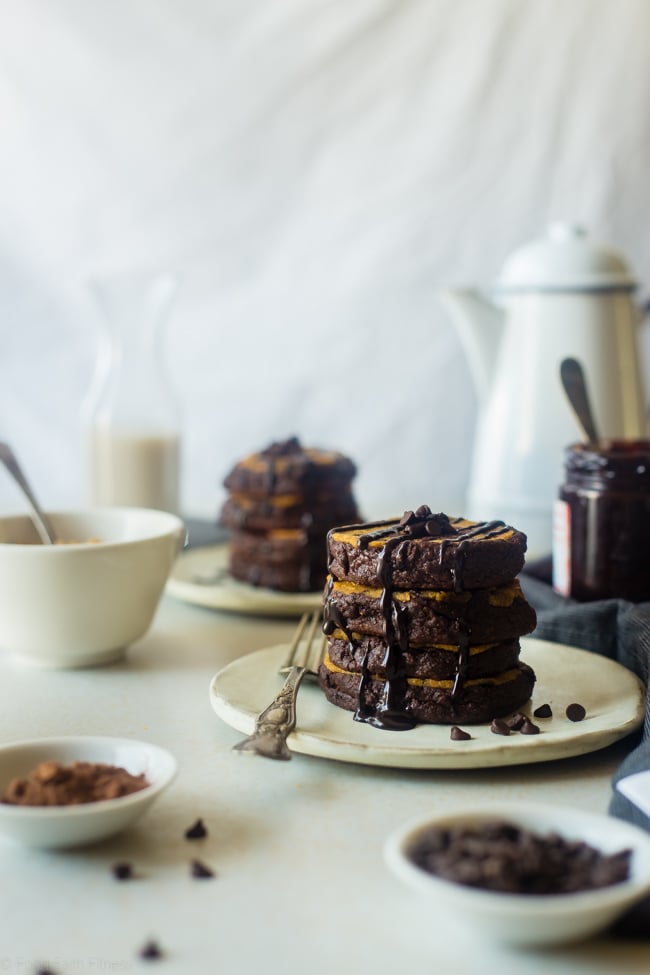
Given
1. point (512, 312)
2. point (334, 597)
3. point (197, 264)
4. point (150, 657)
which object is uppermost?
point (197, 264)

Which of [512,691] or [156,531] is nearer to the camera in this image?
[512,691]

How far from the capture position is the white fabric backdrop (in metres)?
2.86

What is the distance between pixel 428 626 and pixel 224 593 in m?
0.64

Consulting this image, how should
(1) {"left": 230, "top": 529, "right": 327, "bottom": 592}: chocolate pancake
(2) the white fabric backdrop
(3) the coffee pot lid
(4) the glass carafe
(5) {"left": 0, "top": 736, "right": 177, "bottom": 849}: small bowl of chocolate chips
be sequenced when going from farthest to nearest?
(2) the white fabric backdrop, (4) the glass carafe, (3) the coffee pot lid, (1) {"left": 230, "top": 529, "right": 327, "bottom": 592}: chocolate pancake, (5) {"left": 0, "top": 736, "right": 177, "bottom": 849}: small bowl of chocolate chips

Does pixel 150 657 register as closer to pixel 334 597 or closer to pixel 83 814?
pixel 334 597

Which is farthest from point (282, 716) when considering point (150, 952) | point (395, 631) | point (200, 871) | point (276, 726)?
point (150, 952)

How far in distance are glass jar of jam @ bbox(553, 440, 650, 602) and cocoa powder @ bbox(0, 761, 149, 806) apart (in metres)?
0.78

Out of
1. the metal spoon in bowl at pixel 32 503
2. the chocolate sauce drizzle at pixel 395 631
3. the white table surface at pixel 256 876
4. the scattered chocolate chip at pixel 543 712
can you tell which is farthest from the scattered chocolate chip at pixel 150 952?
the metal spoon in bowl at pixel 32 503

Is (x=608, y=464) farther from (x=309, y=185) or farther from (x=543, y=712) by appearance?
(x=309, y=185)

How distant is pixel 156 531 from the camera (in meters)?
1.55

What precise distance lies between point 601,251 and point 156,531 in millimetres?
1018

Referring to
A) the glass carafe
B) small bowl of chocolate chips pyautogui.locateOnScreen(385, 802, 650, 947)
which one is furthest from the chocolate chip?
the glass carafe

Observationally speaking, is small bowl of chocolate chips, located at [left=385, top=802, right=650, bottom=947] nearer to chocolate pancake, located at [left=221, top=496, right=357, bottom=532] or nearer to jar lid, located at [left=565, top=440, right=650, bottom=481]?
jar lid, located at [left=565, top=440, right=650, bottom=481]

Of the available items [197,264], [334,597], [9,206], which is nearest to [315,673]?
[334,597]
